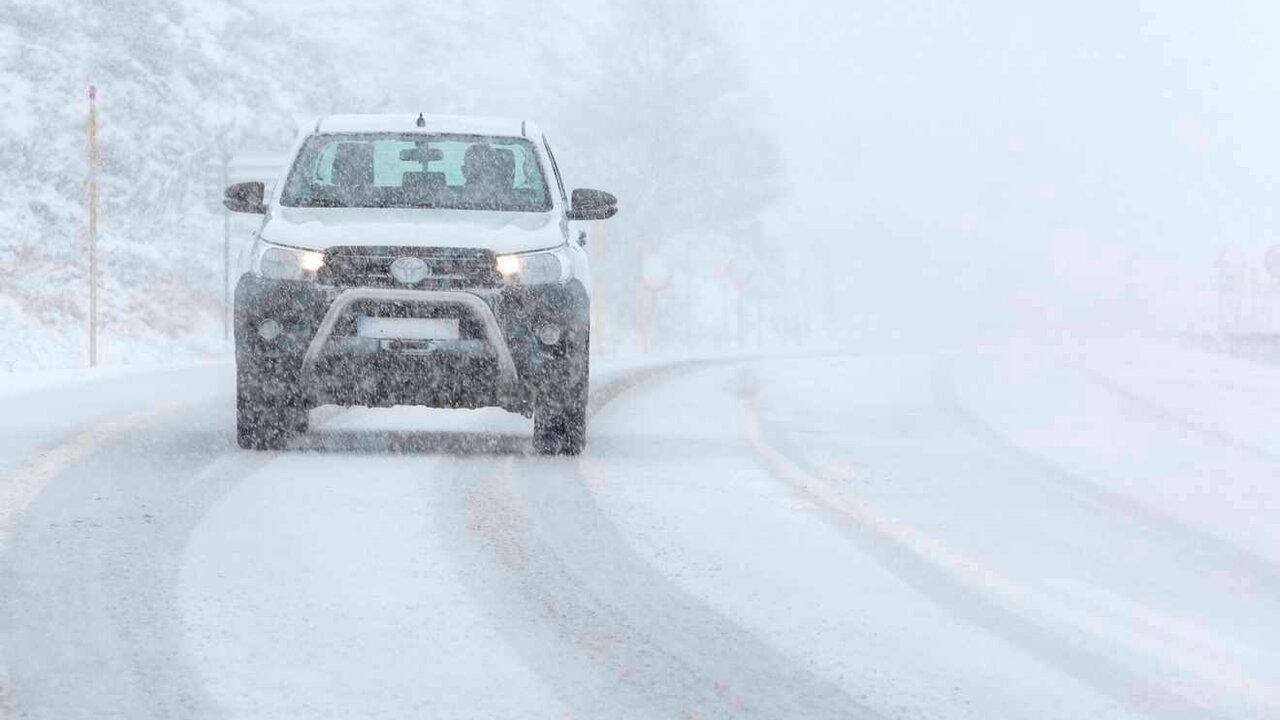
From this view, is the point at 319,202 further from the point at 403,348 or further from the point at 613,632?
the point at 613,632

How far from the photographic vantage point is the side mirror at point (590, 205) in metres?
11.5

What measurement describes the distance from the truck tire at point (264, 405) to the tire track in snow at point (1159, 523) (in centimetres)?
413

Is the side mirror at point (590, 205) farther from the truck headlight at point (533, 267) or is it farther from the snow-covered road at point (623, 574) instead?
the snow-covered road at point (623, 574)

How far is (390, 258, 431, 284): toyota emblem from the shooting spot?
1020cm

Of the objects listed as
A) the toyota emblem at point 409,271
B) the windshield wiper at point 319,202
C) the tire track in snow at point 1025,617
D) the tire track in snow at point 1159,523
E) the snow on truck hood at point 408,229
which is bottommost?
the tire track in snow at point 1159,523

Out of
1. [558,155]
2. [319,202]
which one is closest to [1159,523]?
[319,202]

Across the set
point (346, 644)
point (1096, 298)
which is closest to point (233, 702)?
point (346, 644)

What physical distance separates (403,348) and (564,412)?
1.12m

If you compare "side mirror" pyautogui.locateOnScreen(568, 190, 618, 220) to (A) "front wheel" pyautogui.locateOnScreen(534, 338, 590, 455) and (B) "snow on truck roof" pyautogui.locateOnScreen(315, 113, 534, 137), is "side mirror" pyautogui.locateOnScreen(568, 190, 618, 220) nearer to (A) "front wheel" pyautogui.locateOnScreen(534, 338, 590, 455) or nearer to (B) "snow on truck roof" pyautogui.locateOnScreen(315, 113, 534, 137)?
(B) "snow on truck roof" pyautogui.locateOnScreen(315, 113, 534, 137)

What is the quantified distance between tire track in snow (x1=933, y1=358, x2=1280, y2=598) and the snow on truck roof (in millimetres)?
3694

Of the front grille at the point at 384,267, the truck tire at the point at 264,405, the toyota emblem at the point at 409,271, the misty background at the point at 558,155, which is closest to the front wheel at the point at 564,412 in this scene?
the front grille at the point at 384,267

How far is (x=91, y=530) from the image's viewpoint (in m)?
7.41

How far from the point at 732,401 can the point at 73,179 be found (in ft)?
76.2

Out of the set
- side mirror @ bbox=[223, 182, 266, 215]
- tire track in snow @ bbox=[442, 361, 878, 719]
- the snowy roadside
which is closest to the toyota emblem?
side mirror @ bbox=[223, 182, 266, 215]
